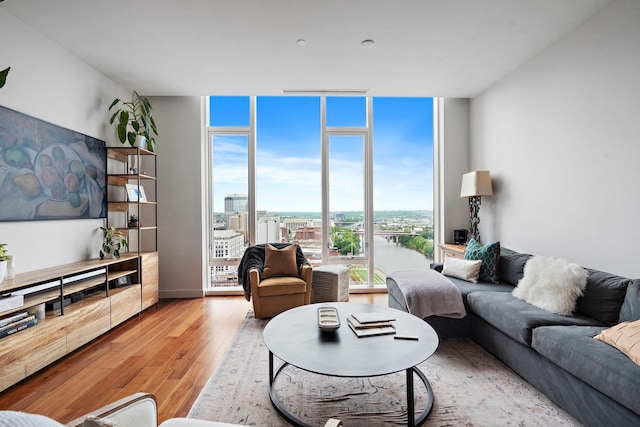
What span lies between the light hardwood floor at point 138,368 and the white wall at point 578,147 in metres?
3.29

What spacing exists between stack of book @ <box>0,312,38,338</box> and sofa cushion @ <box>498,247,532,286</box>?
4094 millimetres

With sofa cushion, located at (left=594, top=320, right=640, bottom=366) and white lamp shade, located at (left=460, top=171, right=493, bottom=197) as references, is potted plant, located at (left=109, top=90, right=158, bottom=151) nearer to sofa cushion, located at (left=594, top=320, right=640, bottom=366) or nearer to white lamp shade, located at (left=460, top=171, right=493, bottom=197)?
white lamp shade, located at (left=460, top=171, right=493, bottom=197)

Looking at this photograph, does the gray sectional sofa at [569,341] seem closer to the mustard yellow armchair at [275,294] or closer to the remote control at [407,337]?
the remote control at [407,337]

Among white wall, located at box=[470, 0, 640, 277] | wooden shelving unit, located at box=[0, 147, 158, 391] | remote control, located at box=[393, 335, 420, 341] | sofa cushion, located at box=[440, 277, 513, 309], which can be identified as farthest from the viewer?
sofa cushion, located at box=[440, 277, 513, 309]

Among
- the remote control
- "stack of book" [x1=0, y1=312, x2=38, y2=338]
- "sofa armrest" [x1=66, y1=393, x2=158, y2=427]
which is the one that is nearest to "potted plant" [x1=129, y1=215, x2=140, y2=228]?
"stack of book" [x1=0, y1=312, x2=38, y2=338]

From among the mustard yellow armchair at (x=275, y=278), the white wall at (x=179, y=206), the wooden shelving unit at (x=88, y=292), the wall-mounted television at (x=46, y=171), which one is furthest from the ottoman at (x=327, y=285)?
the wall-mounted television at (x=46, y=171)

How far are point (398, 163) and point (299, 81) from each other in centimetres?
190

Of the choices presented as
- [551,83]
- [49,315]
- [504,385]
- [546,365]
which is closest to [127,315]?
[49,315]

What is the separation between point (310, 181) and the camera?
179 inches

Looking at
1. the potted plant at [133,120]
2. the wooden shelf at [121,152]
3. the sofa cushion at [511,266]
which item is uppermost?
the potted plant at [133,120]

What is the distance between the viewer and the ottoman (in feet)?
12.3

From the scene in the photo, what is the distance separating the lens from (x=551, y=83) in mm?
2984

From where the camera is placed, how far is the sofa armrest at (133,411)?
1.01 m

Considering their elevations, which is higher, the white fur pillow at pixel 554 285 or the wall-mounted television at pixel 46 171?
the wall-mounted television at pixel 46 171
